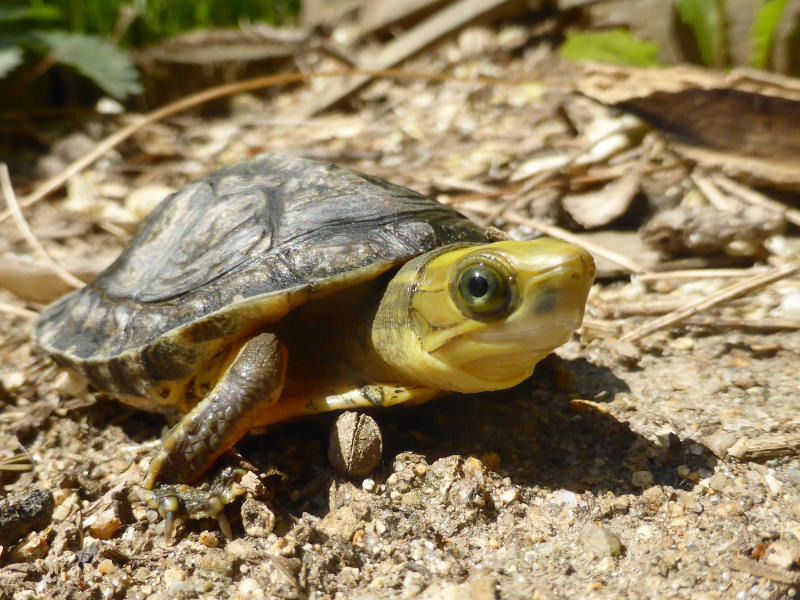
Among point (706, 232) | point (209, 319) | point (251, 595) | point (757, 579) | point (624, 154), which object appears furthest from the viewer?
point (624, 154)

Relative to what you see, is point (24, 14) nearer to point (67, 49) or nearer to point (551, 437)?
point (67, 49)

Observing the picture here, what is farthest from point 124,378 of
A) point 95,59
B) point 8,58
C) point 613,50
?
point 95,59

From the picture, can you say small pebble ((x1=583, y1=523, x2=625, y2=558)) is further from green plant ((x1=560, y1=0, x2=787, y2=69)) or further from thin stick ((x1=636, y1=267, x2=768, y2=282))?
green plant ((x1=560, y1=0, x2=787, y2=69))

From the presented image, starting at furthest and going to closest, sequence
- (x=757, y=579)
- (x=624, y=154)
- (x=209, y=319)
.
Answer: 1. (x=624, y=154)
2. (x=209, y=319)
3. (x=757, y=579)

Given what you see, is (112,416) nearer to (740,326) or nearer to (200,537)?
(200,537)

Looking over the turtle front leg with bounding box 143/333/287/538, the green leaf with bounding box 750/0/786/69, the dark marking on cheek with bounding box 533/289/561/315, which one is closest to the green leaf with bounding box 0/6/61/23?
the turtle front leg with bounding box 143/333/287/538

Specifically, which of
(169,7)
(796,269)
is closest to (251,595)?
(796,269)
